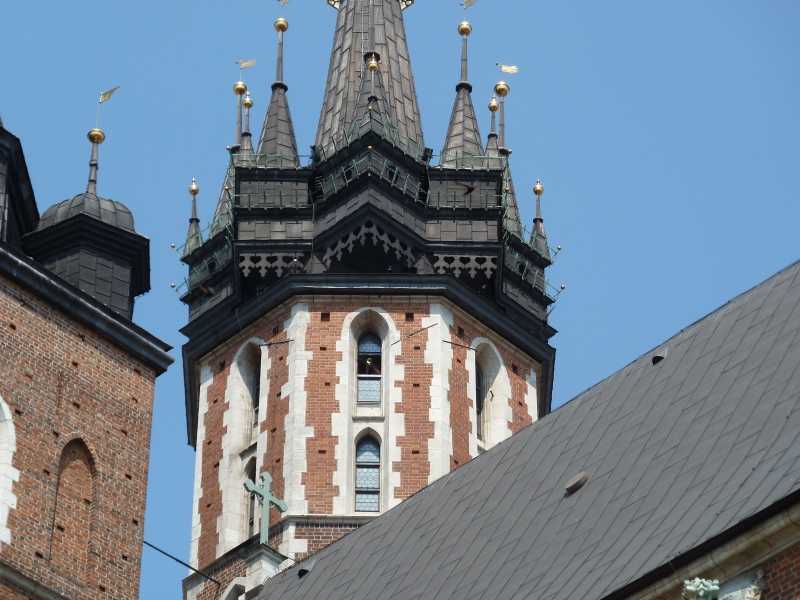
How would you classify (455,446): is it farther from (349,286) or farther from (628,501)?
(628,501)

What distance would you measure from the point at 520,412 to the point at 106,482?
1330cm

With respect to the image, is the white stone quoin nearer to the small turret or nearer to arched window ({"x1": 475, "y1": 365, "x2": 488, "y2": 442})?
arched window ({"x1": 475, "y1": 365, "x2": 488, "y2": 442})

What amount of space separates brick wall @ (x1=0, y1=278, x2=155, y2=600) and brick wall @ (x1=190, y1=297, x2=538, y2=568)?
8.59m

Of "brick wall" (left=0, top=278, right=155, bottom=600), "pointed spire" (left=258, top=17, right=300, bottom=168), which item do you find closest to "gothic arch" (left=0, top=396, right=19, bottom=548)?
"brick wall" (left=0, top=278, right=155, bottom=600)

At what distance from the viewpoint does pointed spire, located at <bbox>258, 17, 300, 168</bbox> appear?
4358 cm

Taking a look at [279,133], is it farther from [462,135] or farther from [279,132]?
[462,135]

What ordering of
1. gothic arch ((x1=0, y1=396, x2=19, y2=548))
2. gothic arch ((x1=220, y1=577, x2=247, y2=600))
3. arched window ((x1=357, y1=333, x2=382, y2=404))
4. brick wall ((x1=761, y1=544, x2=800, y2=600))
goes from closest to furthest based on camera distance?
brick wall ((x1=761, y1=544, x2=800, y2=600)) < gothic arch ((x1=0, y1=396, x2=19, y2=548)) < gothic arch ((x1=220, y1=577, x2=247, y2=600)) < arched window ((x1=357, y1=333, x2=382, y2=404))

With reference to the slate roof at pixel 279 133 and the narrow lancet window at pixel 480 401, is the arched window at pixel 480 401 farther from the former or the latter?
the slate roof at pixel 279 133

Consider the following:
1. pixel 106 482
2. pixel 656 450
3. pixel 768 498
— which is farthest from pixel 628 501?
pixel 106 482

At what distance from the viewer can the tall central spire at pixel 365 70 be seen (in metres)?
44.1

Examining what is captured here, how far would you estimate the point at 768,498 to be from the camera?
73.0 ft

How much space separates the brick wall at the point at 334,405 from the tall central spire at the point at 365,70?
4.29 metres

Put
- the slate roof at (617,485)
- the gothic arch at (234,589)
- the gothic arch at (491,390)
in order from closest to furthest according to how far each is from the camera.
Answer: the slate roof at (617,485) < the gothic arch at (234,589) < the gothic arch at (491,390)

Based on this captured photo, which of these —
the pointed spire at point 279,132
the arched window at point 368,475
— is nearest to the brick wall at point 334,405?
the arched window at point 368,475
